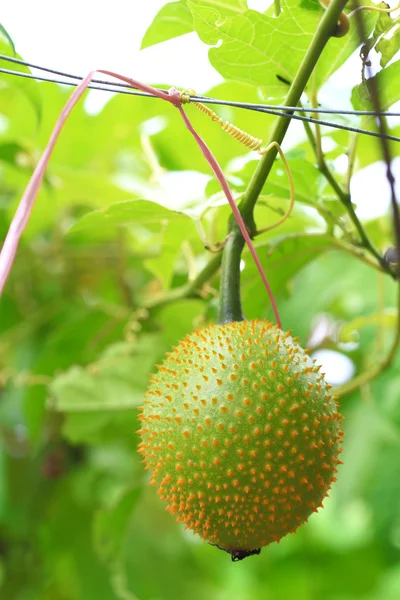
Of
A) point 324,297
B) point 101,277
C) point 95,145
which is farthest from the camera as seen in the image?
point 101,277

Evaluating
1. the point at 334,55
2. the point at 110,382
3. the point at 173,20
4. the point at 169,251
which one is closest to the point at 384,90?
the point at 334,55

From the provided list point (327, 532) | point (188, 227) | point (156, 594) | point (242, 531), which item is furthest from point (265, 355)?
point (327, 532)

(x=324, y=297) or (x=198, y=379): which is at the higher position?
(x=324, y=297)

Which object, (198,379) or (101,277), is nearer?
(198,379)

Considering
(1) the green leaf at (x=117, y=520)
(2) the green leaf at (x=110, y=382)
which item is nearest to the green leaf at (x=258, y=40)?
(2) the green leaf at (x=110, y=382)

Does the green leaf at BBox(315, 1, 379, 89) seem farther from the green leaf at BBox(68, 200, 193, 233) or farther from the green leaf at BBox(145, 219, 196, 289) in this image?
the green leaf at BBox(145, 219, 196, 289)

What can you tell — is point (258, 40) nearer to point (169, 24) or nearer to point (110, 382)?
point (169, 24)

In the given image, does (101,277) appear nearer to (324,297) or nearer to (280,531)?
(324,297)
